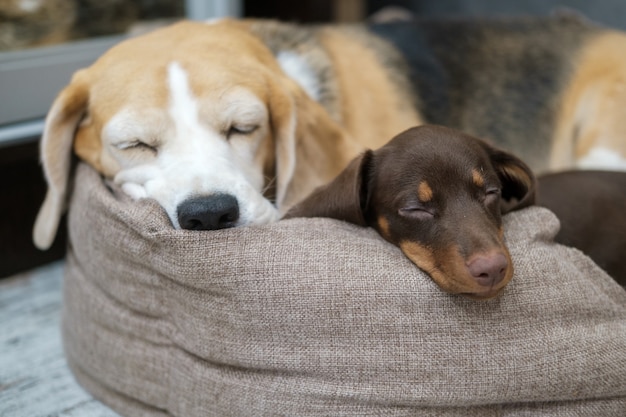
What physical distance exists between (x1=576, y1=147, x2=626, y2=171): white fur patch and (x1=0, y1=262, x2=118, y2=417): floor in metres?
1.80

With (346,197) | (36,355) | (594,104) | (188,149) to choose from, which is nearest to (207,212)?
(188,149)

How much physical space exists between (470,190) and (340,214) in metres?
0.32

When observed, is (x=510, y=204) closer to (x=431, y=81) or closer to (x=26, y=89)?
(x=431, y=81)

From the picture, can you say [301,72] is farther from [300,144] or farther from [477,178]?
[477,178]

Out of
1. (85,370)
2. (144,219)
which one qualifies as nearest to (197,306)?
(144,219)

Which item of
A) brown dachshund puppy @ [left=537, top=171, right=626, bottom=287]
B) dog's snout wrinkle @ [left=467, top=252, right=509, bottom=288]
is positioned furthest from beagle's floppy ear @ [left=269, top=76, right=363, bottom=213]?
dog's snout wrinkle @ [left=467, top=252, right=509, bottom=288]

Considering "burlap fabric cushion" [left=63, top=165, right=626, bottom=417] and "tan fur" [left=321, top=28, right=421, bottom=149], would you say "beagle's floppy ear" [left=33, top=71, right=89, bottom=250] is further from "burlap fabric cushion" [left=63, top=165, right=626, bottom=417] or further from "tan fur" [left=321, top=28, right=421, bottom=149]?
"tan fur" [left=321, top=28, right=421, bottom=149]

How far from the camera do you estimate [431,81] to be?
268 centimetres

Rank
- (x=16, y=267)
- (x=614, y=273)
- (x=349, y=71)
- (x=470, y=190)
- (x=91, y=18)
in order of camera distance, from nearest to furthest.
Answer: (x=470, y=190) < (x=614, y=273) < (x=349, y=71) < (x=16, y=267) < (x=91, y=18)

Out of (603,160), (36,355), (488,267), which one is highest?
(488,267)

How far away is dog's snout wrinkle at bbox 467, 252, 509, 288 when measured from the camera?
56.8 inches

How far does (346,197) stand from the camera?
1.75 m

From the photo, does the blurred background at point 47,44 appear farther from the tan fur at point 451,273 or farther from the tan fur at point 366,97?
the tan fur at point 451,273

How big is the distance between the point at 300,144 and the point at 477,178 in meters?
0.59
